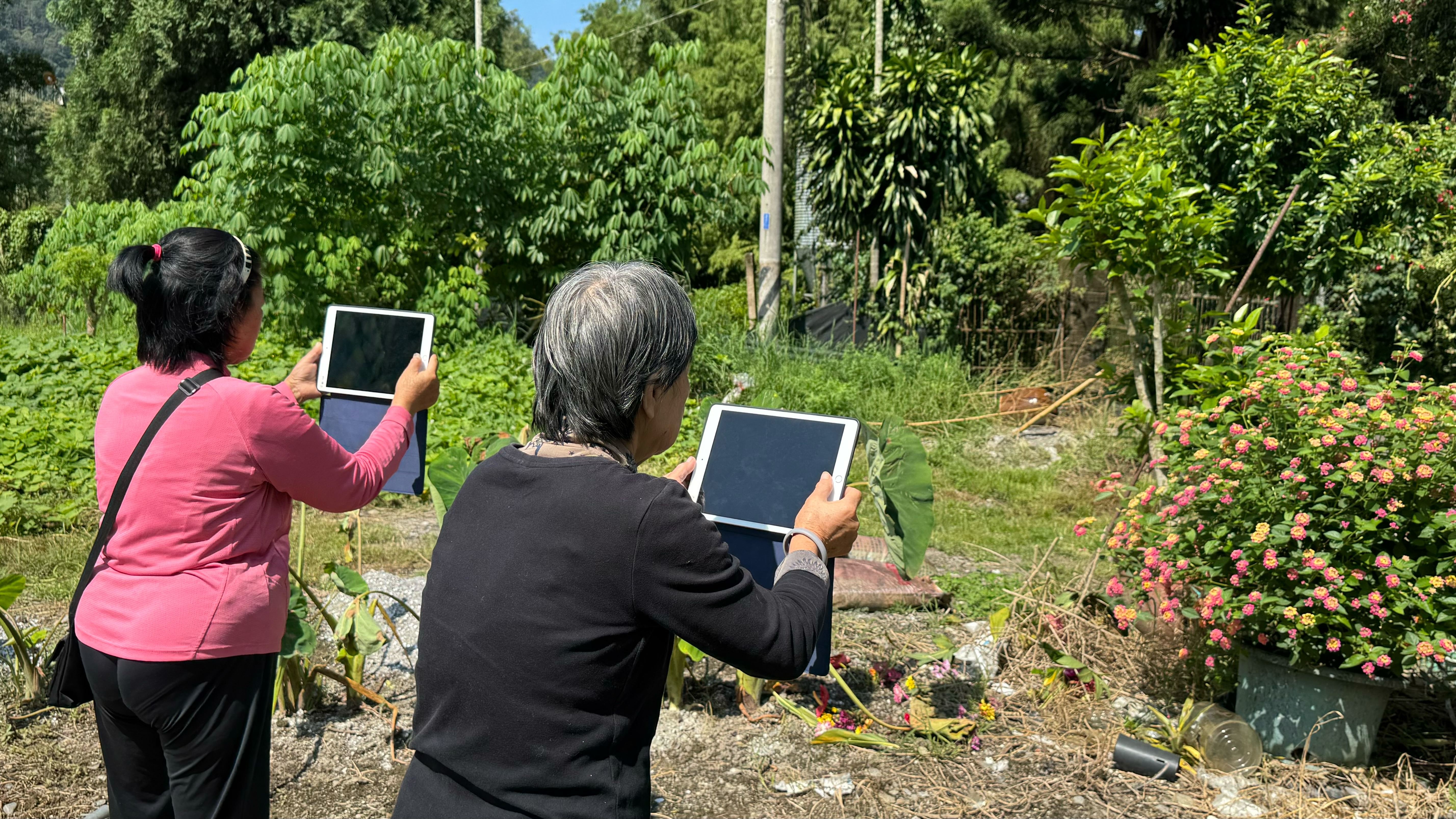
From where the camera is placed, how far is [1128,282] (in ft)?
14.9

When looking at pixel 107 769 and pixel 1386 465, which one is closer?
pixel 107 769

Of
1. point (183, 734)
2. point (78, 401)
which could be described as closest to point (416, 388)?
point (183, 734)

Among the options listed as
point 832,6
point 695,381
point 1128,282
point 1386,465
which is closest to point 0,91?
point 832,6

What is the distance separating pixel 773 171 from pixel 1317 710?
784 cm

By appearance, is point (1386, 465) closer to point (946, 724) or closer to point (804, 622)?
point (946, 724)

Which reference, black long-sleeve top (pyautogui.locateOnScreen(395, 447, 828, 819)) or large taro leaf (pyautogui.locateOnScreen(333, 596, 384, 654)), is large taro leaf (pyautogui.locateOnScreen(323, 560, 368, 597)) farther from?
black long-sleeve top (pyautogui.locateOnScreen(395, 447, 828, 819))

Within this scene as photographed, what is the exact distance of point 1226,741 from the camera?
10.3 feet

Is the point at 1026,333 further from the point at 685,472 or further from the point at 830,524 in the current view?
the point at 830,524

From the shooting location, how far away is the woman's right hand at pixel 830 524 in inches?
→ 61.7

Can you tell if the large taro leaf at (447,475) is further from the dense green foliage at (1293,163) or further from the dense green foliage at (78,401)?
the dense green foliage at (1293,163)

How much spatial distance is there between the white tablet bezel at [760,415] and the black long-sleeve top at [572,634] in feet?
1.68

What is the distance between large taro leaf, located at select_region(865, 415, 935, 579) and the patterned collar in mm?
1335

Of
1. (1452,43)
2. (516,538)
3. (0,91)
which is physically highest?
(0,91)

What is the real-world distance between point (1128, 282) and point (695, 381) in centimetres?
461
